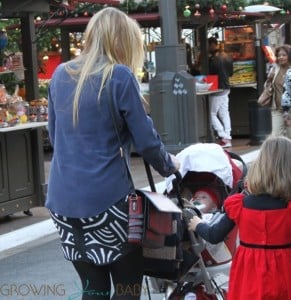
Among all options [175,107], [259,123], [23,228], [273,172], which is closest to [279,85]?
[175,107]

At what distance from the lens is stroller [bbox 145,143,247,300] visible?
4289 mm

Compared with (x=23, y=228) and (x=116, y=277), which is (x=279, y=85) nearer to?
(x=23, y=228)

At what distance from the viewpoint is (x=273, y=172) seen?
3.84 meters

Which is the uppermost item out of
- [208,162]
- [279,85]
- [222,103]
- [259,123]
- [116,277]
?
[279,85]

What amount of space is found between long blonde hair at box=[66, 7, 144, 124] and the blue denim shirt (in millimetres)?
55

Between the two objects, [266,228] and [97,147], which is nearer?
[97,147]

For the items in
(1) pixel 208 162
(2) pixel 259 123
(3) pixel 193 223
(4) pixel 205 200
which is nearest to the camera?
(3) pixel 193 223

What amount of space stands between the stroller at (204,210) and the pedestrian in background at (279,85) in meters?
6.24

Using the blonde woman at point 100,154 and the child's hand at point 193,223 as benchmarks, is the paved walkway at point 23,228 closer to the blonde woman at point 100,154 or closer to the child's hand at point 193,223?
the child's hand at point 193,223

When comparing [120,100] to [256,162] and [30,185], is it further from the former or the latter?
[30,185]

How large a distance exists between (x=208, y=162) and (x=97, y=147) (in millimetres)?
1376

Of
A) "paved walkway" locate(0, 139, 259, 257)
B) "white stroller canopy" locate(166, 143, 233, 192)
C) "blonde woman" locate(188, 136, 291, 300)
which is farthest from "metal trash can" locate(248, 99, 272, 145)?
"blonde woman" locate(188, 136, 291, 300)

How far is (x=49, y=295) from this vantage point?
5.87m

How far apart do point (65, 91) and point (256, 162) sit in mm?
968
